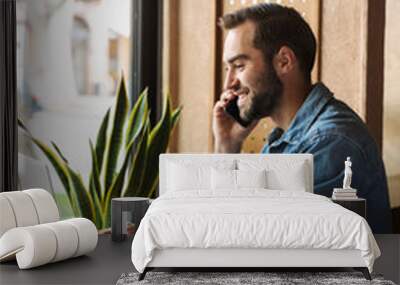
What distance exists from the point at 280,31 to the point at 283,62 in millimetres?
284

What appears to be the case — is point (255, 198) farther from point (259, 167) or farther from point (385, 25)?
point (385, 25)

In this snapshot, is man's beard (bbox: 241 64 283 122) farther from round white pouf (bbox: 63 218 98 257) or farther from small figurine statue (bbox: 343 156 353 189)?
round white pouf (bbox: 63 218 98 257)

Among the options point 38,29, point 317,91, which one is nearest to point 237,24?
point 317,91

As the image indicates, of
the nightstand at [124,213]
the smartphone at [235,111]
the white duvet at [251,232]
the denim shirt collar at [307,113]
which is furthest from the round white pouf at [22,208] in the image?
the denim shirt collar at [307,113]

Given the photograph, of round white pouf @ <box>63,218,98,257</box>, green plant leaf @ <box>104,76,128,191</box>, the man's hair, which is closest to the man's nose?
the man's hair

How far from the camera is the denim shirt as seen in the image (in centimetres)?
577

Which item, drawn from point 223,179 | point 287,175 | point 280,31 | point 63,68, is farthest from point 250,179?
point 63,68

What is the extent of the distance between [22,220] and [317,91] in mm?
2870

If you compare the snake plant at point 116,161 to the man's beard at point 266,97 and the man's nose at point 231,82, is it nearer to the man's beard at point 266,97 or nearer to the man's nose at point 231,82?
the man's nose at point 231,82

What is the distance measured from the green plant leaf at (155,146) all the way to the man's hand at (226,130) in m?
0.52

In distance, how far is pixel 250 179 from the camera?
520cm

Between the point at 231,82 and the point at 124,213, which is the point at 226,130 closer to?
the point at 231,82

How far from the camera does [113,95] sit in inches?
249

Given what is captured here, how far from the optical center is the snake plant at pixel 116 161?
18.0 ft
